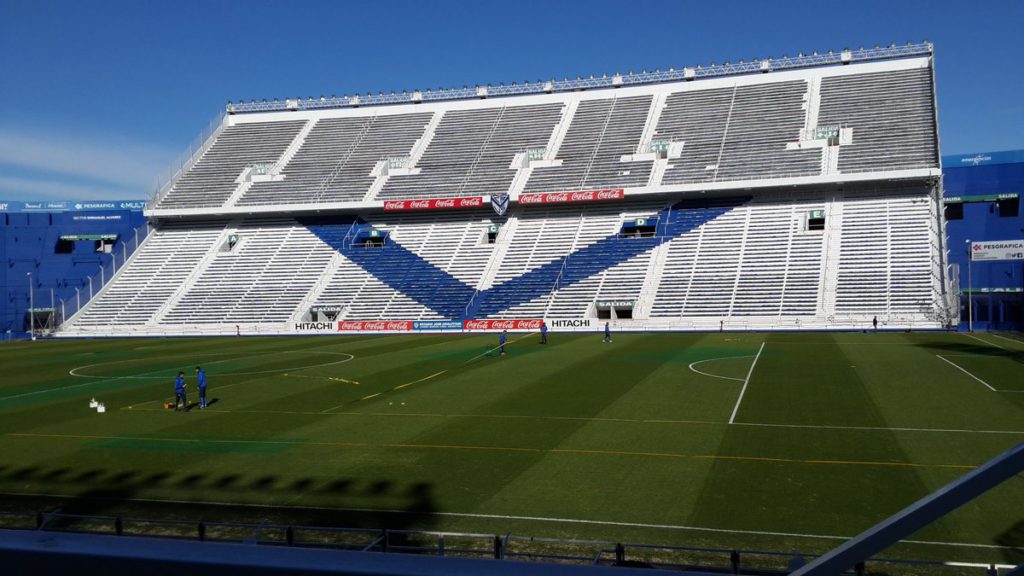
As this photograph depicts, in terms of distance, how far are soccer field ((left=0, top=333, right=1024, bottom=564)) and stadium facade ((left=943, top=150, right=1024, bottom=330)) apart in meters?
31.6

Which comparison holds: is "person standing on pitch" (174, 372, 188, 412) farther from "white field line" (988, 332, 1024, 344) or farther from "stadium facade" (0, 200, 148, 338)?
"stadium facade" (0, 200, 148, 338)

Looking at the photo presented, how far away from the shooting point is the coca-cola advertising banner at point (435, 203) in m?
64.7

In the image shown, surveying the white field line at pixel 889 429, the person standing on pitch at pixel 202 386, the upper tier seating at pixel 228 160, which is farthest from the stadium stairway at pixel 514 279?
the white field line at pixel 889 429

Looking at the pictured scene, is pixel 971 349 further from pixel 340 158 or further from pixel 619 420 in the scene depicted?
pixel 340 158

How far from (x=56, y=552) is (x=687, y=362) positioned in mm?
31398

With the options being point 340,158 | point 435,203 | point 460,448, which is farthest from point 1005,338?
point 340,158

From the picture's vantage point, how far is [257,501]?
13.8m

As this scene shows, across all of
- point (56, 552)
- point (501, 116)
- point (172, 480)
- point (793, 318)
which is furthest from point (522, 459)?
point (501, 116)

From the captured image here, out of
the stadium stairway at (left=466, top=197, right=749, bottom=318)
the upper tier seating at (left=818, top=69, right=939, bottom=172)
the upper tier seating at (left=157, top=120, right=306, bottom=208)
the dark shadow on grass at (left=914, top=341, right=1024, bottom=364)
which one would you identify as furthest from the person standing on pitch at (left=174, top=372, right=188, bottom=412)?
the upper tier seating at (left=818, top=69, right=939, bottom=172)

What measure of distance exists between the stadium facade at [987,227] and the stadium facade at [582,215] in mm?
7890

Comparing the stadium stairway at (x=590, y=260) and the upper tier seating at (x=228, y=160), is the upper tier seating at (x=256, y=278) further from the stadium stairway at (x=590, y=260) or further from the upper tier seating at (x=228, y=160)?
the stadium stairway at (x=590, y=260)

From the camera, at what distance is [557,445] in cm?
1750

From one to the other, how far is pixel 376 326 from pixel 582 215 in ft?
66.6

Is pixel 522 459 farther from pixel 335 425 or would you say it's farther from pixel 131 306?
pixel 131 306
